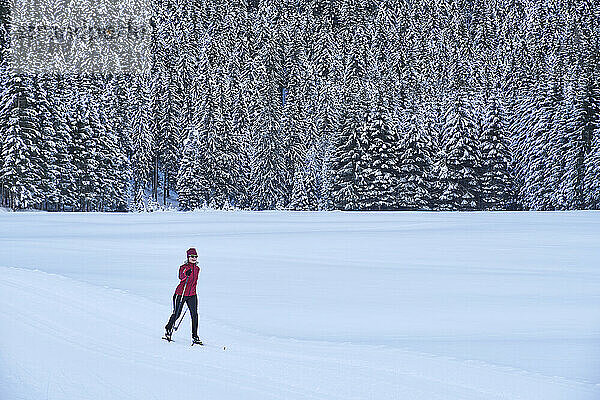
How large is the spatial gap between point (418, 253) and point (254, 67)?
246 feet

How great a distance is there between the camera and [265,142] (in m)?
76.1

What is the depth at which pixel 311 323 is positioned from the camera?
12055mm

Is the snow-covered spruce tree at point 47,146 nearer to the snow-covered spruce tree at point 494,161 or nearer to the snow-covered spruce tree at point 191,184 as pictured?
the snow-covered spruce tree at point 191,184

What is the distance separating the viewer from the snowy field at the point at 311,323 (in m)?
8.08

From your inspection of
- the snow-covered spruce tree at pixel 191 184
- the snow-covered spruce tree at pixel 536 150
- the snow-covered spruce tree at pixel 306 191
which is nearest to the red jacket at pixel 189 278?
the snow-covered spruce tree at pixel 536 150

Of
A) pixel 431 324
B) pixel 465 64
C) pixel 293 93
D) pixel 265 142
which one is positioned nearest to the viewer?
pixel 431 324

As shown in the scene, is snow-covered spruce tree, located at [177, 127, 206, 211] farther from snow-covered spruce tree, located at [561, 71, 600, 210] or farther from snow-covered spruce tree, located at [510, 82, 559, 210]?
snow-covered spruce tree, located at [561, 71, 600, 210]

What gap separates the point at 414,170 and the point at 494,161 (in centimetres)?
664

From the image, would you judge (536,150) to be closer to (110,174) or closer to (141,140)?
(110,174)

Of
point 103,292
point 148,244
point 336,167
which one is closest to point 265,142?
point 336,167

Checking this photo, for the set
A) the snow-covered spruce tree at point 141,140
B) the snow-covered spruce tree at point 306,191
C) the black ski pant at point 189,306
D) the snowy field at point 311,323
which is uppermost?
the snow-covered spruce tree at point 141,140

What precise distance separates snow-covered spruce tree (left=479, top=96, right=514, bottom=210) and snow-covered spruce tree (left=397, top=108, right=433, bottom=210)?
4.67m

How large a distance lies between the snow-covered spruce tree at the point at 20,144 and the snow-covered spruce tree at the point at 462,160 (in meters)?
32.7

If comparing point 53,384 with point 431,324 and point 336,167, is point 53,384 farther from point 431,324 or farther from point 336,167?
point 336,167
